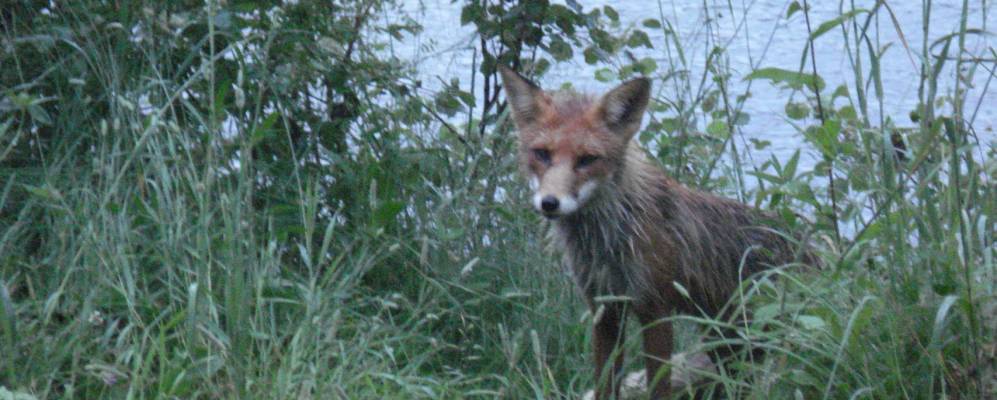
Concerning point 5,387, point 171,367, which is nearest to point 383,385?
point 171,367

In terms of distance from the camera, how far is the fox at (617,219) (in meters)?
4.55

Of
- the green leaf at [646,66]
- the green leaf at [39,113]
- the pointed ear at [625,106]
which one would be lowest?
the pointed ear at [625,106]

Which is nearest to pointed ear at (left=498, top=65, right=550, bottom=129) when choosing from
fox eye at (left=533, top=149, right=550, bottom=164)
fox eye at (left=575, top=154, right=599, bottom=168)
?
fox eye at (left=533, top=149, right=550, bottom=164)

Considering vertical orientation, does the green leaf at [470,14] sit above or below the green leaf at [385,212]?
above

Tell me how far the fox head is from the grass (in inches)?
14.9

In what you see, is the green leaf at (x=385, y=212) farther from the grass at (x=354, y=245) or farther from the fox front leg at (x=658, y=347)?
the fox front leg at (x=658, y=347)

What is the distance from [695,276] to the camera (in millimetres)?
4754

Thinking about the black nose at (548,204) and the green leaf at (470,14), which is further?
the green leaf at (470,14)

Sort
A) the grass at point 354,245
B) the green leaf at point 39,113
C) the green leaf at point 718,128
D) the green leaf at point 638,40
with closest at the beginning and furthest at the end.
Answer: the grass at point 354,245 < the green leaf at point 39,113 < the green leaf at point 718,128 < the green leaf at point 638,40

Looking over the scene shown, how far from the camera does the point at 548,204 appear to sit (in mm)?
4348

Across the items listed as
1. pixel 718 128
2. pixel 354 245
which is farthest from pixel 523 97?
pixel 718 128

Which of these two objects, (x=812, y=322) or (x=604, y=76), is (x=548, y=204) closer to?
(x=812, y=322)

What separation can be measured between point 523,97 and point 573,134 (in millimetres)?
234

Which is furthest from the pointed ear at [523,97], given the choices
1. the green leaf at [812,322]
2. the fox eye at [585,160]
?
the green leaf at [812,322]
